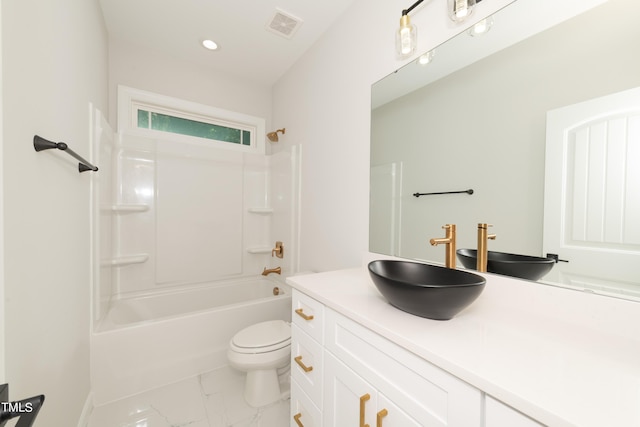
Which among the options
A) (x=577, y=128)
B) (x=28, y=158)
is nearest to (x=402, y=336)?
(x=577, y=128)

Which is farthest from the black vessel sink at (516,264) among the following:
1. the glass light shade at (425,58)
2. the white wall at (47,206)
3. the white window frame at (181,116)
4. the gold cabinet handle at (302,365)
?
the white window frame at (181,116)

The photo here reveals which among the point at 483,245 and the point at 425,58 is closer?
the point at 483,245

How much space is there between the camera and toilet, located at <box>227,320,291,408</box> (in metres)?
1.43

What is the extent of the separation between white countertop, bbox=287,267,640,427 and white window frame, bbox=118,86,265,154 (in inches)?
82.0

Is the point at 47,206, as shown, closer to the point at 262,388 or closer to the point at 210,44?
the point at 262,388

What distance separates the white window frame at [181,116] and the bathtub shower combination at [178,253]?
0.10 m

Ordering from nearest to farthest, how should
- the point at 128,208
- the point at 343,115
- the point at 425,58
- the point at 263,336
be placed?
the point at 425,58, the point at 263,336, the point at 343,115, the point at 128,208

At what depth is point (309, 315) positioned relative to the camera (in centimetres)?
105

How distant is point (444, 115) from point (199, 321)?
6.53ft

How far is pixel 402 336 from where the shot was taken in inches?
25.2

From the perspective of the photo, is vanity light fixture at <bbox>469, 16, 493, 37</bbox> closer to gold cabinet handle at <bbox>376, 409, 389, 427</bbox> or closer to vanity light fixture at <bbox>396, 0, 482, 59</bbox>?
vanity light fixture at <bbox>396, 0, 482, 59</bbox>

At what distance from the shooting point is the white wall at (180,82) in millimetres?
2008

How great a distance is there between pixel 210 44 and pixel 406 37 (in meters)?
1.67

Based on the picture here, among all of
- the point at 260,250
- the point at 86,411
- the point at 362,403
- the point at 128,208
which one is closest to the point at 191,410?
the point at 86,411
